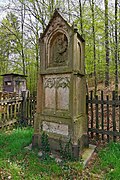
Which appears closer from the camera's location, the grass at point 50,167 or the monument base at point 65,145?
the grass at point 50,167

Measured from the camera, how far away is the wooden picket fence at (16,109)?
6062 mm

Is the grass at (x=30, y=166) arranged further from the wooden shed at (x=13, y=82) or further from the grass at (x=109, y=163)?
the wooden shed at (x=13, y=82)

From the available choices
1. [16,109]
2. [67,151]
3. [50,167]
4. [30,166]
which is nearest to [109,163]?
[67,151]

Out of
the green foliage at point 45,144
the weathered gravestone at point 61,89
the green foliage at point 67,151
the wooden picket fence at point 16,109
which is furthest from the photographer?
the wooden picket fence at point 16,109

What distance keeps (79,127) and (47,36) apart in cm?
248

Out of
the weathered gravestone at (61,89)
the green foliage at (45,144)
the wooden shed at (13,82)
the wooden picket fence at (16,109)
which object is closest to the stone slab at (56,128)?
the weathered gravestone at (61,89)

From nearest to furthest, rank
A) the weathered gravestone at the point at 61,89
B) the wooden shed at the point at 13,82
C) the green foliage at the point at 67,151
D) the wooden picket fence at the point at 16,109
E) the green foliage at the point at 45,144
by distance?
the green foliage at the point at 67,151, the weathered gravestone at the point at 61,89, the green foliage at the point at 45,144, the wooden picket fence at the point at 16,109, the wooden shed at the point at 13,82

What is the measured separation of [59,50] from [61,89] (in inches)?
39.4

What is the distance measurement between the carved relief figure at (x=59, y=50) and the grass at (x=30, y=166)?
2314mm

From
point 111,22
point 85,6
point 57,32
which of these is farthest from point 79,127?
point 85,6

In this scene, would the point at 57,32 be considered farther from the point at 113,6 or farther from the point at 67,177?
the point at 113,6

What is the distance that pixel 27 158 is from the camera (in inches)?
146

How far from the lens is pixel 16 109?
22.1 feet

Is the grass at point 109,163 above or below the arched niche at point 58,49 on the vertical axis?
below
